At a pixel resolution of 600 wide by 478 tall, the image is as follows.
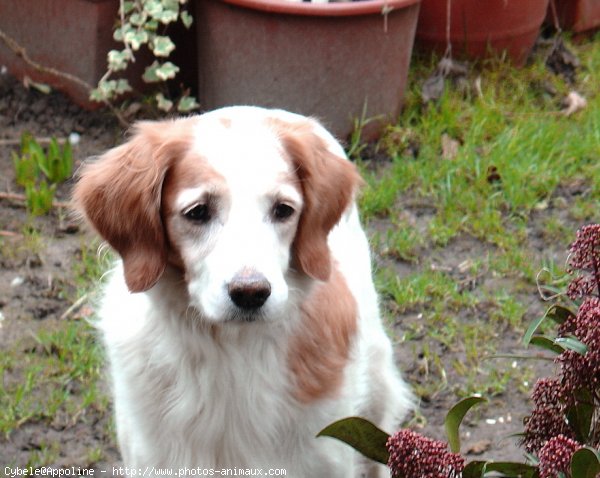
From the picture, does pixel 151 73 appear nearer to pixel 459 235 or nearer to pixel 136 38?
pixel 136 38

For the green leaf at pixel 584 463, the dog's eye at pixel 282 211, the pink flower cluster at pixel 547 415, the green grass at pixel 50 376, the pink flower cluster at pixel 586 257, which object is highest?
the pink flower cluster at pixel 586 257

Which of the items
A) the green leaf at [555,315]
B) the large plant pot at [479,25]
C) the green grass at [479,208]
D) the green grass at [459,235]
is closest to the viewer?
the green leaf at [555,315]

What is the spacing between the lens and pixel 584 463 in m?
1.55

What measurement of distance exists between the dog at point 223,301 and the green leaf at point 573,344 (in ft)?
2.48

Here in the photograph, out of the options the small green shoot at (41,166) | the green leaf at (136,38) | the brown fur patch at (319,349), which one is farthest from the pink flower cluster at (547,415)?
the green leaf at (136,38)

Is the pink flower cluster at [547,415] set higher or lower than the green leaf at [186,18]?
higher

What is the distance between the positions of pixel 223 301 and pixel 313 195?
438 mm

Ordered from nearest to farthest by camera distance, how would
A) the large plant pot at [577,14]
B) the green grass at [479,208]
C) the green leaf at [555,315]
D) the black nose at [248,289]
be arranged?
the green leaf at [555,315] → the black nose at [248,289] → the green grass at [479,208] → the large plant pot at [577,14]

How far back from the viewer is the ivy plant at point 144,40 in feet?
15.1

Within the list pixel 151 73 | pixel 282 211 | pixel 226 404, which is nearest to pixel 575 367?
pixel 282 211

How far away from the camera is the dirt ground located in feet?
11.2

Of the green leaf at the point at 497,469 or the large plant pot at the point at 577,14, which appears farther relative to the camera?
the large plant pot at the point at 577,14

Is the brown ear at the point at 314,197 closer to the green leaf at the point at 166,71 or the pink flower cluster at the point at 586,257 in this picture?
the pink flower cluster at the point at 586,257

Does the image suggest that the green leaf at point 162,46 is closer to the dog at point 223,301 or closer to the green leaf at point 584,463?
the dog at point 223,301
